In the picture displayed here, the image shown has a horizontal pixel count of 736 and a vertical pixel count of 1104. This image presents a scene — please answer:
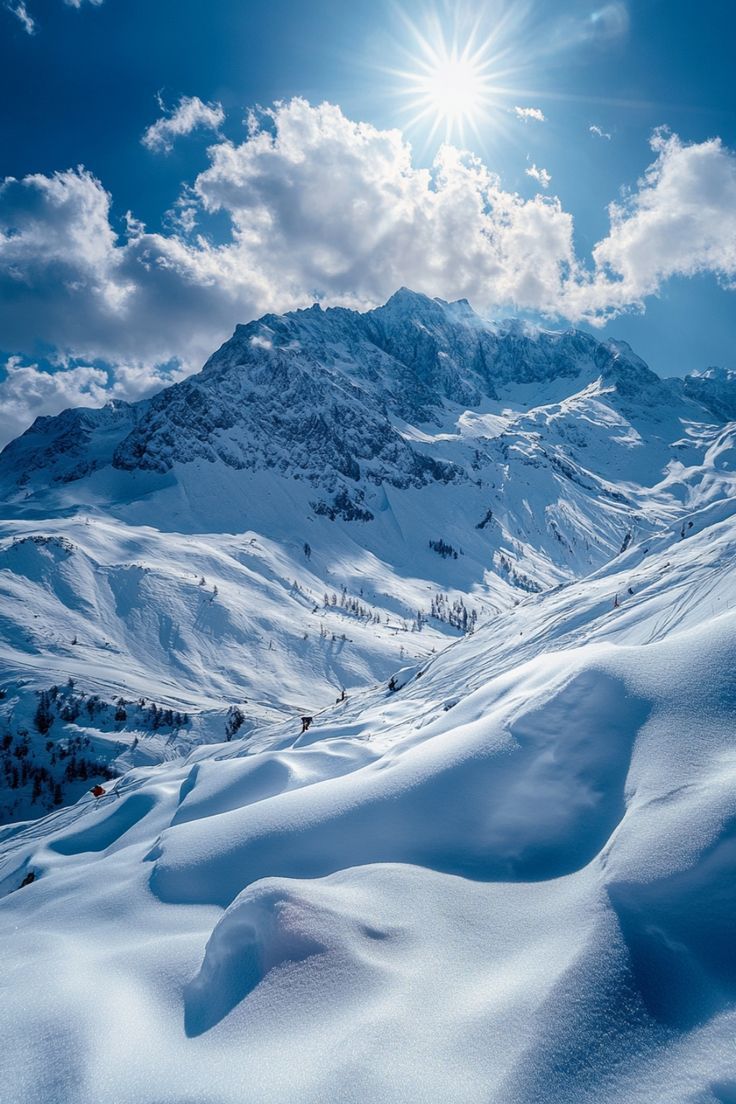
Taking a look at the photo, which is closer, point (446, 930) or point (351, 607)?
point (446, 930)

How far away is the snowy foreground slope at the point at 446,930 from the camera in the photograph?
3.51 m

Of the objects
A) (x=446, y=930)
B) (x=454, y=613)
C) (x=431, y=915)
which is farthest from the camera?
(x=454, y=613)

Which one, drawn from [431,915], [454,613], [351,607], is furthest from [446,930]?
[454,613]

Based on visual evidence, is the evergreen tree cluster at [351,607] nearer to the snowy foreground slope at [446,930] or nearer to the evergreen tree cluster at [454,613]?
the evergreen tree cluster at [454,613]

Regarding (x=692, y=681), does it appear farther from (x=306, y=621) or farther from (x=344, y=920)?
(x=306, y=621)

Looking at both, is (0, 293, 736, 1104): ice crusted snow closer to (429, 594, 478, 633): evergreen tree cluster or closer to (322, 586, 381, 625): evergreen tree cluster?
(322, 586, 381, 625): evergreen tree cluster

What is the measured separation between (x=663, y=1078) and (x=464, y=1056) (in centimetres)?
125

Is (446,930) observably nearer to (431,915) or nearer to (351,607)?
(431,915)

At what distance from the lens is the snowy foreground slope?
351 cm

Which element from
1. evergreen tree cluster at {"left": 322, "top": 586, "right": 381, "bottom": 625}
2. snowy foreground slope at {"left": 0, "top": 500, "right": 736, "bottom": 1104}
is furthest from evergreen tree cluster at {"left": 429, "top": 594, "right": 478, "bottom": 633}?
snowy foreground slope at {"left": 0, "top": 500, "right": 736, "bottom": 1104}

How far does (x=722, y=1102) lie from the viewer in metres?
2.86

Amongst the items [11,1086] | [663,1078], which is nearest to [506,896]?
[663,1078]

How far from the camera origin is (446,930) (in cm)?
510

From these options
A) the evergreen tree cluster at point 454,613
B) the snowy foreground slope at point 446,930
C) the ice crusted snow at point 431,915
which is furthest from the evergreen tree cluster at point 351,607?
the snowy foreground slope at point 446,930
